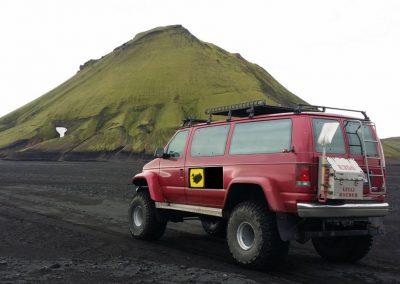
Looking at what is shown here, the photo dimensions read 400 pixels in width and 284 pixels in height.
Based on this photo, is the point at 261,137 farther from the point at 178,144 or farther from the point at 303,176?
the point at 178,144

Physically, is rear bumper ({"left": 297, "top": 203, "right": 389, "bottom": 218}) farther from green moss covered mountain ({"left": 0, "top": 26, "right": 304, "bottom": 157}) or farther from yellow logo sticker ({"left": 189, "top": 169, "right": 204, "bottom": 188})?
green moss covered mountain ({"left": 0, "top": 26, "right": 304, "bottom": 157})

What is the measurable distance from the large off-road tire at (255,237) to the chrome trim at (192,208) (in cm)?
62

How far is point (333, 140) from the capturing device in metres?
7.35

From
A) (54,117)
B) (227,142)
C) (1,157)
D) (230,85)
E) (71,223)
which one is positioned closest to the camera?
(227,142)

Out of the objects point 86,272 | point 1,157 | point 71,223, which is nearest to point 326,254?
point 86,272

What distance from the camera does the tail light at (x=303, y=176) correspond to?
6.86 meters

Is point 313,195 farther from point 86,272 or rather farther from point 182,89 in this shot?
point 182,89

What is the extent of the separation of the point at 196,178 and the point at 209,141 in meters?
Result: 0.73

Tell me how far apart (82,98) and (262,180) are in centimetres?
12637

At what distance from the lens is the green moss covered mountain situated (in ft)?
339

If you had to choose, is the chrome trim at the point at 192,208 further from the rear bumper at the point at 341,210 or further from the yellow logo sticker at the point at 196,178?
the rear bumper at the point at 341,210

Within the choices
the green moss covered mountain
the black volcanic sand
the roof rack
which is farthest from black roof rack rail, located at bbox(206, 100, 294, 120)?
the green moss covered mountain

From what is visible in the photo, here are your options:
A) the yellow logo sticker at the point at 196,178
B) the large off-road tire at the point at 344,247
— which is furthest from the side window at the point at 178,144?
the large off-road tire at the point at 344,247

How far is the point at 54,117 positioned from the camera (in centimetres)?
12106
